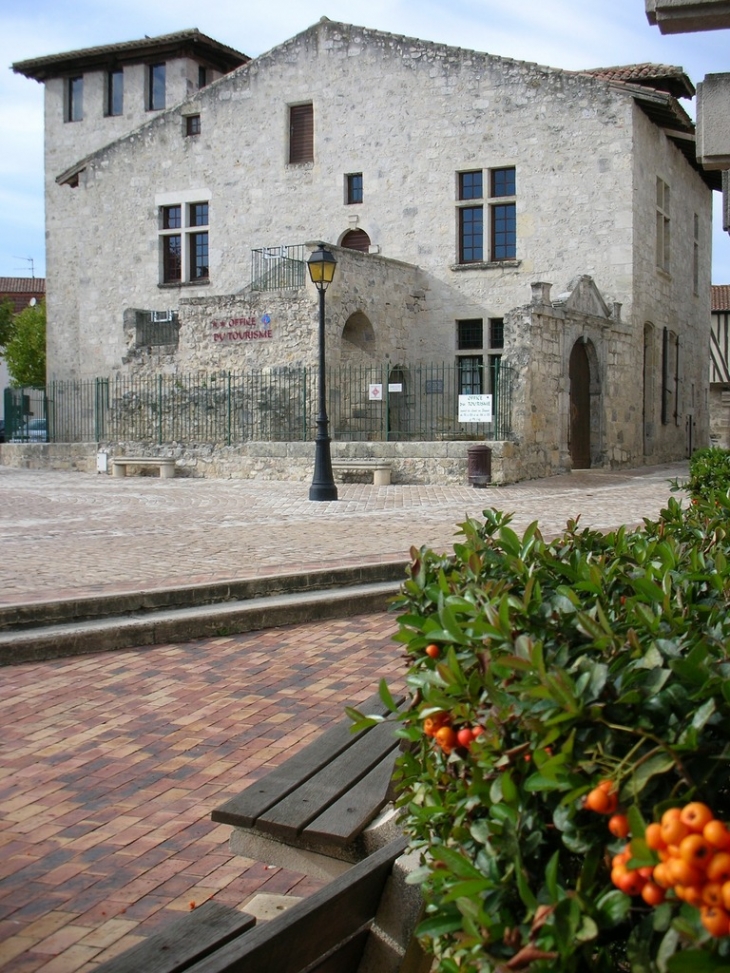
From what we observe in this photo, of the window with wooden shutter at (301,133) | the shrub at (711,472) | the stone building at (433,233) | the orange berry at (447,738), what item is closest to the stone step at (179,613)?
the shrub at (711,472)

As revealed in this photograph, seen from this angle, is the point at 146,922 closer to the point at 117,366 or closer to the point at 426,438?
the point at 426,438

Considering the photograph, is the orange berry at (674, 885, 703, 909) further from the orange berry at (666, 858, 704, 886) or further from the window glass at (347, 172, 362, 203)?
the window glass at (347, 172, 362, 203)

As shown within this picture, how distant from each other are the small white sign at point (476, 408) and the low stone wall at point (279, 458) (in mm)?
579

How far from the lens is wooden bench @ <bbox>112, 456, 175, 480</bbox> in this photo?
2295cm

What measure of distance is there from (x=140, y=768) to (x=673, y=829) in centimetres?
318

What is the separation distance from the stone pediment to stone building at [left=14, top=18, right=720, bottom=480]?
7 cm

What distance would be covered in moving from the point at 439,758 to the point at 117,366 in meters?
30.7

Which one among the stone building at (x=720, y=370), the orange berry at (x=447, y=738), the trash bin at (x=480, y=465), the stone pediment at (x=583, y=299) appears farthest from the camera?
the stone pediment at (x=583, y=299)

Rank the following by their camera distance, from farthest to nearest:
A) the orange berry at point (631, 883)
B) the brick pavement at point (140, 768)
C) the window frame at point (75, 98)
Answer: the window frame at point (75, 98) < the brick pavement at point (140, 768) < the orange berry at point (631, 883)

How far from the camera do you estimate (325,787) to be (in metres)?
2.93

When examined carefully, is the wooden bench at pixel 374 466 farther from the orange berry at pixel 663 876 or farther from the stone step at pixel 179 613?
the orange berry at pixel 663 876

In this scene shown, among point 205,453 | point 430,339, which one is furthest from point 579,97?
point 205,453

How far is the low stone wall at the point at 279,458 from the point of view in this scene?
19391 mm

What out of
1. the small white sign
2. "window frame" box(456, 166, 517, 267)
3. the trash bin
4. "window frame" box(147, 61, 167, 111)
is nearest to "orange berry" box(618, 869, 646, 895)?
the trash bin
